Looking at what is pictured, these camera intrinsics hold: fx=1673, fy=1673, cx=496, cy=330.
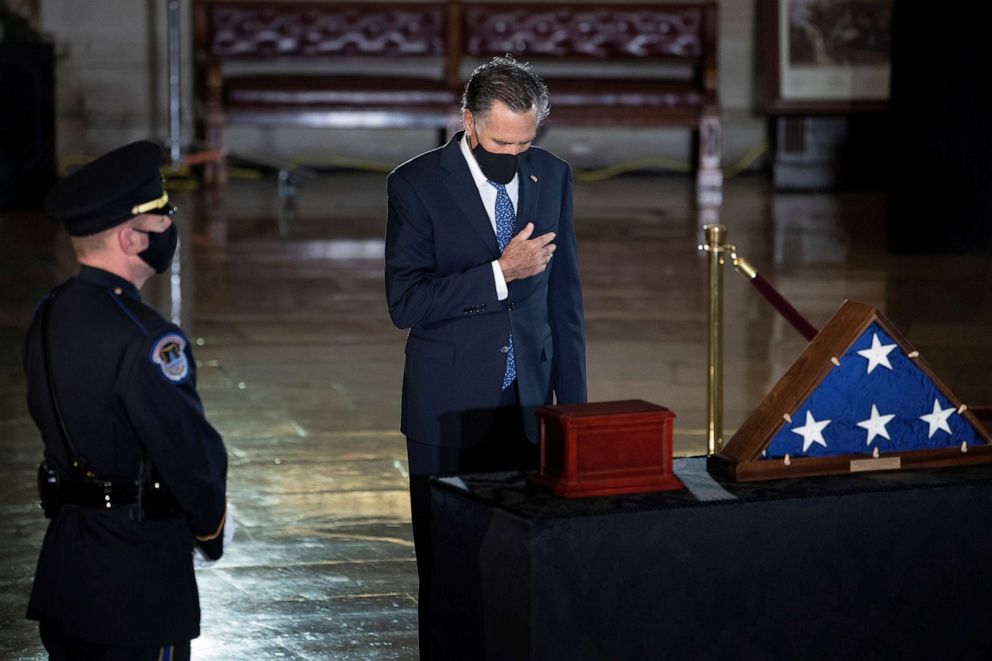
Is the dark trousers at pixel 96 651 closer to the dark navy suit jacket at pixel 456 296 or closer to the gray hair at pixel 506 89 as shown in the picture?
the dark navy suit jacket at pixel 456 296

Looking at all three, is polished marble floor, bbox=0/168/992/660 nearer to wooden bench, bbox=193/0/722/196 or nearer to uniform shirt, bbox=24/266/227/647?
wooden bench, bbox=193/0/722/196

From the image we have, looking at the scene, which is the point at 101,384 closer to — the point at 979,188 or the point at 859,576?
the point at 859,576

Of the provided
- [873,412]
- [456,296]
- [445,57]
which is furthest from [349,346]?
[445,57]

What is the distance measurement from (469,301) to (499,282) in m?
0.09

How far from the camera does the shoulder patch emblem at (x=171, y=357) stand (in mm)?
3113

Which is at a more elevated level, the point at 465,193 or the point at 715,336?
the point at 465,193

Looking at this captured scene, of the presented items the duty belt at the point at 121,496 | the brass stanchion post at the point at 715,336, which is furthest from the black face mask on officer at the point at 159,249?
the brass stanchion post at the point at 715,336

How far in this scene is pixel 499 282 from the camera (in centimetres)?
400

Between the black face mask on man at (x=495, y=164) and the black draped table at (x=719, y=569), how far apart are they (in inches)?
34.1

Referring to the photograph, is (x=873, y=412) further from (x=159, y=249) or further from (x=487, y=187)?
(x=159, y=249)

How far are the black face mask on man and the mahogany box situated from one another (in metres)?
0.83

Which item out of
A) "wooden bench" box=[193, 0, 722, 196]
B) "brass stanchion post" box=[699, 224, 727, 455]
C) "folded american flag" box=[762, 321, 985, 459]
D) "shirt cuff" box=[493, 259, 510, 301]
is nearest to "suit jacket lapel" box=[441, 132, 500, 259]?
"shirt cuff" box=[493, 259, 510, 301]

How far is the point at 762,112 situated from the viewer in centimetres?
1811

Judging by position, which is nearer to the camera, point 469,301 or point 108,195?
point 108,195
